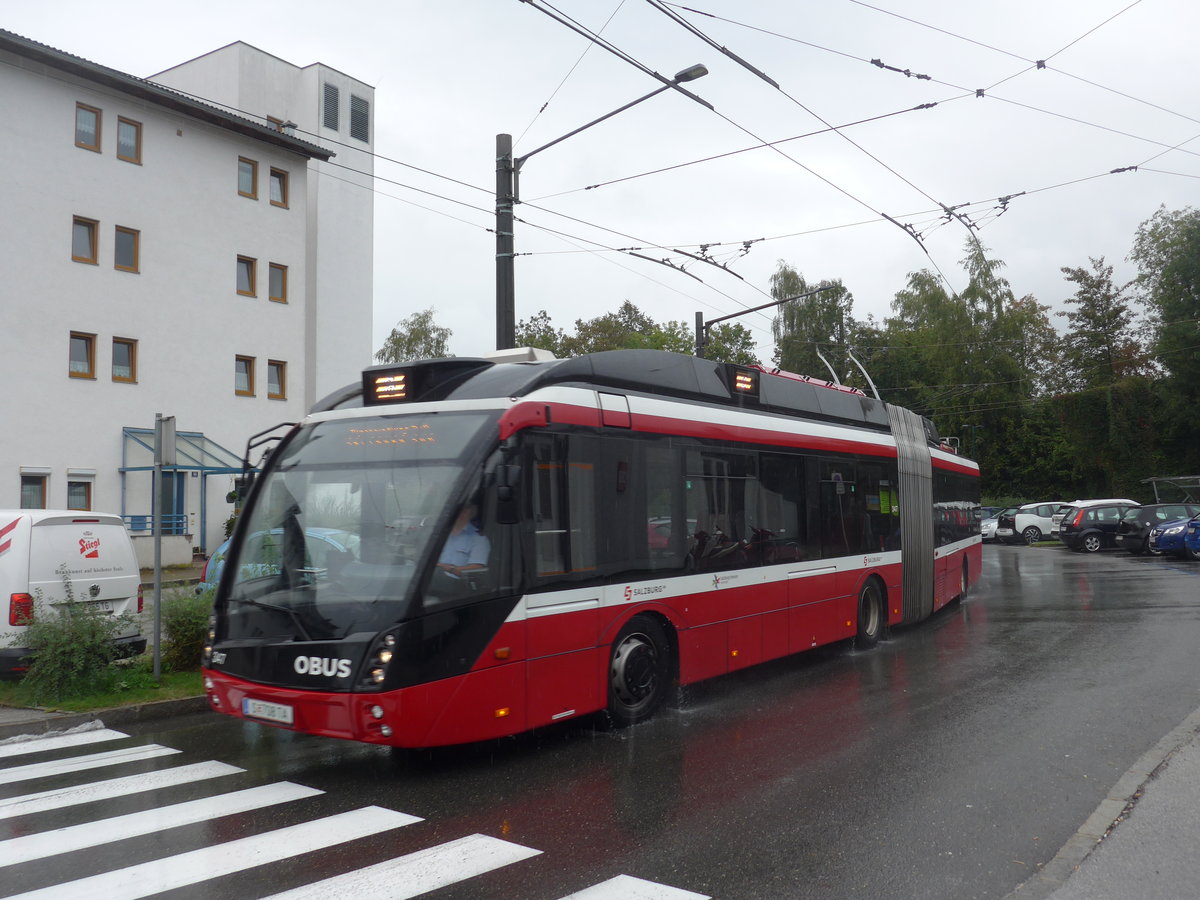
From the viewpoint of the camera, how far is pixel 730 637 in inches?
358

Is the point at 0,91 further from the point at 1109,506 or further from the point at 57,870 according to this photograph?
the point at 1109,506

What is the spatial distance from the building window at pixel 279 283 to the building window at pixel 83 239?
19.6ft

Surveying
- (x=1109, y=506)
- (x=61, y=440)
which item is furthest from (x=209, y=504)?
(x=1109, y=506)

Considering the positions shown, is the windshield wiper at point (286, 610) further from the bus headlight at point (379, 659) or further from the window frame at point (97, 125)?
the window frame at point (97, 125)

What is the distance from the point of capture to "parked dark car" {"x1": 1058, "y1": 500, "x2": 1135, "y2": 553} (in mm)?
34219

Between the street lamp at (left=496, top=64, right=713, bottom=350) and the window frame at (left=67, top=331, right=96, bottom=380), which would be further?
the window frame at (left=67, top=331, right=96, bottom=380)

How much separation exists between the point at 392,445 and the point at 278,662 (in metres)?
1.62

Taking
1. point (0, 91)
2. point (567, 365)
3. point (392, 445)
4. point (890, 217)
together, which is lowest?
point (392, 445)

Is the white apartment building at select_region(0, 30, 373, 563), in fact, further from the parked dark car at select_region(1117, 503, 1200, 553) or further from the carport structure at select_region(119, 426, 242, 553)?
the parked dark car at select_region(1117, 503, 1200, 553)

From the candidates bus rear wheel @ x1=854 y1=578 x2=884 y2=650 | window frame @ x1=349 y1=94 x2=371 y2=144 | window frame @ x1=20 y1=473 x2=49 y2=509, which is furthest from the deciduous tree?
bus rear wheel @ x1=854 y1=578 x2=884 y2=650

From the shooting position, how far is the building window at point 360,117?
38719 millimetres

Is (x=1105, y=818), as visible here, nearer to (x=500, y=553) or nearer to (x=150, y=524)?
(x=500, y=553)

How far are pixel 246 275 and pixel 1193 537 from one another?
29178 mm

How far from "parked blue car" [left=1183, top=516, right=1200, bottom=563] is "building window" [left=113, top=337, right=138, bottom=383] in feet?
97.8
